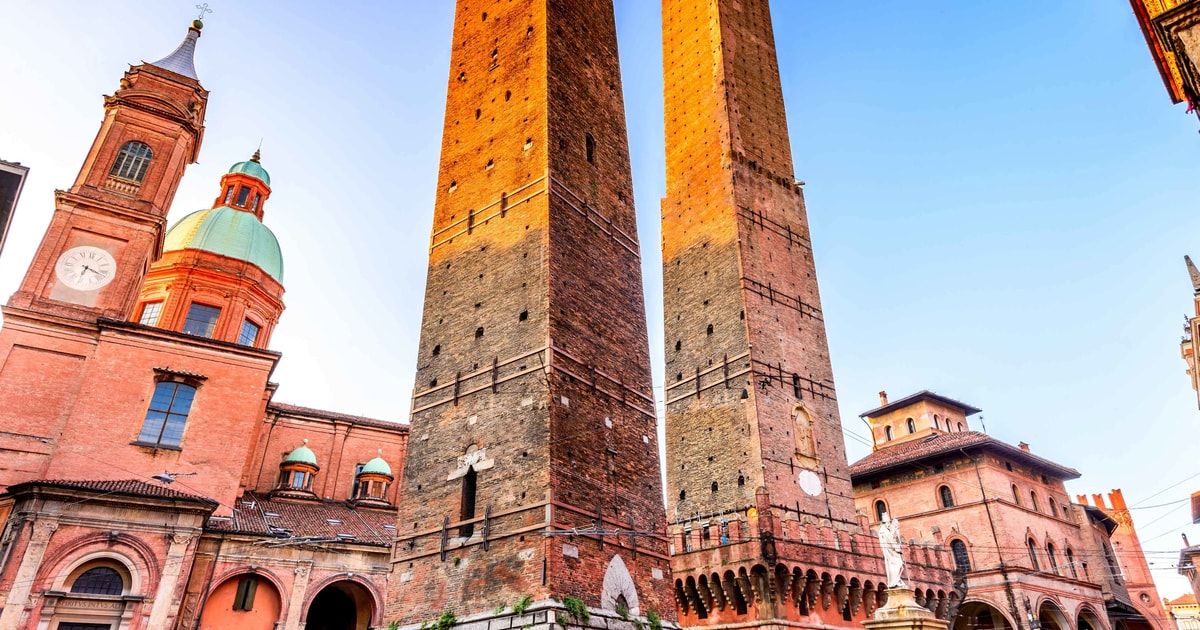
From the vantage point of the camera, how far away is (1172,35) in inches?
309

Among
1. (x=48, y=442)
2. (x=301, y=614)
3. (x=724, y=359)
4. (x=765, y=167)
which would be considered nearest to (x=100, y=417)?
(x=48, y=442)

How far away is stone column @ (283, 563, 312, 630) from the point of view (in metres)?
21.2

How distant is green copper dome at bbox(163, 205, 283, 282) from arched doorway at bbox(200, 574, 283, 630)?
15175mm

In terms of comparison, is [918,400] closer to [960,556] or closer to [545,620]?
[960,556]

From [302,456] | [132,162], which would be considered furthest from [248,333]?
[132,162]

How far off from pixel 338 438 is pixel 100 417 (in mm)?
10189

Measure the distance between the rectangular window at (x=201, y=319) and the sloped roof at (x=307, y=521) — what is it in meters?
7.29

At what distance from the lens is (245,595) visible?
21109 millimetres

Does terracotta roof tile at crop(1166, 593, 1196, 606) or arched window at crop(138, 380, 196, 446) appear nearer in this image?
arched window at crop(138, 380, 196, 446)

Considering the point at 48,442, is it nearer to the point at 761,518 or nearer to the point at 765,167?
the point at 761,518

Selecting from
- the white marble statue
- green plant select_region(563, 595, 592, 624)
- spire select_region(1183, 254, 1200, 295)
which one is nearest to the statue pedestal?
the white marble statue

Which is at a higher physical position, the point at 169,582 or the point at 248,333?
the point at 248,333

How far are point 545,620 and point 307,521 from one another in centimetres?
1563

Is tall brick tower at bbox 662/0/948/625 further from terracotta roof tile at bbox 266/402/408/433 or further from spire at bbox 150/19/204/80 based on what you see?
spire at bbox 150/19/204/80
